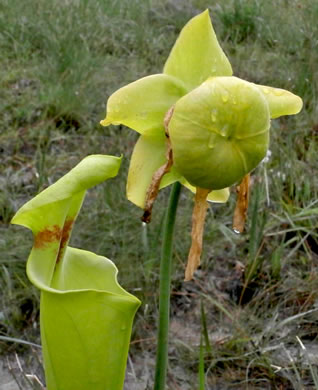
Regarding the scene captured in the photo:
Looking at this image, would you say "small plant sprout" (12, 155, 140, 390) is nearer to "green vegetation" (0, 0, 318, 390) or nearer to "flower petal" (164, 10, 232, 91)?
"flower petal" (164, 10, 232, 91)

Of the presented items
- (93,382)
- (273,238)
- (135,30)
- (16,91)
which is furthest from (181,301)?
(135,30)

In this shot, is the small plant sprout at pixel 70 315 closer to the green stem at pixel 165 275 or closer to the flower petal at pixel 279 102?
the green stem at pixel 165 275

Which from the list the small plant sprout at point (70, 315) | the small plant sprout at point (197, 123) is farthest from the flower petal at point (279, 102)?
the small plant sprout at point (70, 315)

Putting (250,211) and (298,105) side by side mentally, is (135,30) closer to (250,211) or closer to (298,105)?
(250,211)

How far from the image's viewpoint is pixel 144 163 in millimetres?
742

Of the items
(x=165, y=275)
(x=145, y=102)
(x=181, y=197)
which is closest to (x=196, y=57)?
(x=145, y=102)

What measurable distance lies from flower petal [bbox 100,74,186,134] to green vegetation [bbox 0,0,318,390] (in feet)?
2.17

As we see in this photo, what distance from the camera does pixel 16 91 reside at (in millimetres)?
2771

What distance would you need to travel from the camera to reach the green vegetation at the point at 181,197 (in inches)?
62.6

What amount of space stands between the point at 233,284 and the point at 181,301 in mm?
164

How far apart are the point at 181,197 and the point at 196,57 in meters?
1.30

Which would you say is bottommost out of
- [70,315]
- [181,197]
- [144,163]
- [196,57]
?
[181,197]

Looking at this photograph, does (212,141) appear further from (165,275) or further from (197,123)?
(165,275)

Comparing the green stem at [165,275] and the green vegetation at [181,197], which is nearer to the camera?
the green stem at [165,275]
